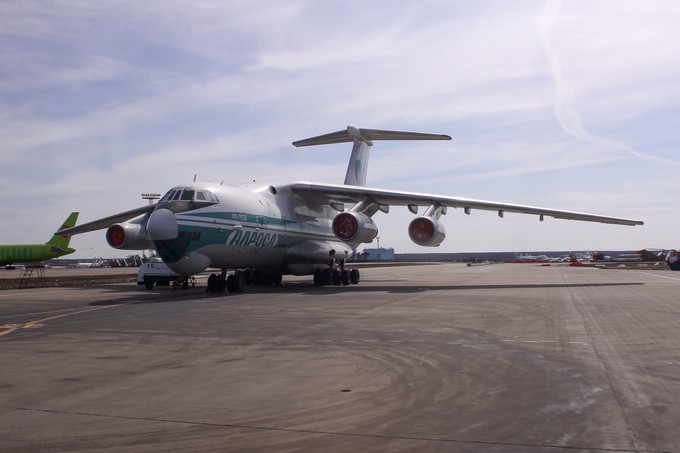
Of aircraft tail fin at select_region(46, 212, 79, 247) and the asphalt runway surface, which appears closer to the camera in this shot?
the asphalt runway surface

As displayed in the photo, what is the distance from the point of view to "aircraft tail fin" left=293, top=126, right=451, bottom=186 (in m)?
31.5

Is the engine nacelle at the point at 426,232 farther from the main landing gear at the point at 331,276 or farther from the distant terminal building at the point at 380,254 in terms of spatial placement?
the distant terminal building at the point at 380,254

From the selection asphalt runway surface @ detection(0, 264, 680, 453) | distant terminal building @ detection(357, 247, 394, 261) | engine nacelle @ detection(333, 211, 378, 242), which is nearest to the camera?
asphalt runway surface @ detection(0, 264, 680, 453)

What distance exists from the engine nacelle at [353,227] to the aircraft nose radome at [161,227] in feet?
21.1

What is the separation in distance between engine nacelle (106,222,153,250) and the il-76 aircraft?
1.4 inches

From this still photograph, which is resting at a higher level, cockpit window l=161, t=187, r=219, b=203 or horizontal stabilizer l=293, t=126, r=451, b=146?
horizontal stabilizer l=293, t=126, r=451, b=146

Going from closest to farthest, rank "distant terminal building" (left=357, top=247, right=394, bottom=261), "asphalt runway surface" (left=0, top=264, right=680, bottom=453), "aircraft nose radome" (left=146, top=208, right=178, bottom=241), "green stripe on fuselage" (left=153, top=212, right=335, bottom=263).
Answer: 1. "asphalt runway surface" (left=0, top=264, right=680, bottom=453)
2. "aircraft nose radome" (left=146, top=208, right=178, bottom=241)
3. "green stripe on fuselage" (left=153, top=212, right=335, bottom=263)
4. "distant terminal building" (left=357, top=247, right=394, bottom=261)

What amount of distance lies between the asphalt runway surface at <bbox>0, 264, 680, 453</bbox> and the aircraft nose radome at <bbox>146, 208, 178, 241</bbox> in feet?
20.2

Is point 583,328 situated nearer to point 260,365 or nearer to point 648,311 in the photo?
point 648,311

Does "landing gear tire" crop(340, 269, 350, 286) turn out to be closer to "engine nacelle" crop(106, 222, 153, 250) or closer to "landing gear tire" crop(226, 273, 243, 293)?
"landing gear tire" crop(226, 273, 243, 293)

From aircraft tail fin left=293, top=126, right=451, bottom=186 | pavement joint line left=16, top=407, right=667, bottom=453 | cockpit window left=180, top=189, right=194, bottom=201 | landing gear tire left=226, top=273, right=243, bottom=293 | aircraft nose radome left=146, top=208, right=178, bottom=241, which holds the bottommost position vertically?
pavement joint line left=16, top=407, right=667, bottom=453

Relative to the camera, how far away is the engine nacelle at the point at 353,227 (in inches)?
920

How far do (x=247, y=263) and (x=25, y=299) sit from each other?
6.94 metres

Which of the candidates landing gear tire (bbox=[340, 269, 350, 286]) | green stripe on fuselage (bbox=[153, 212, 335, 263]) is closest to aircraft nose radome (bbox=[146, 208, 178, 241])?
green stripe on fuselage (bbox=[153, 212, 335, 263])
